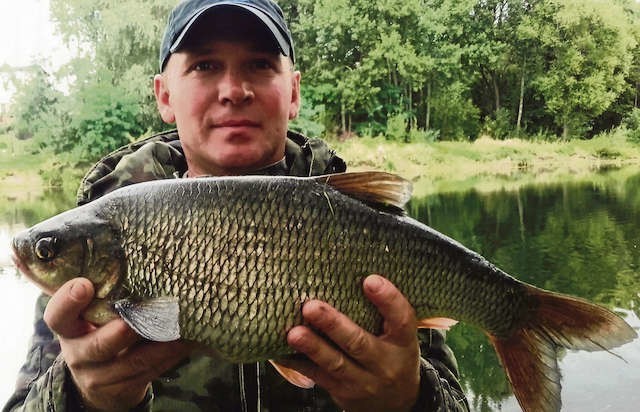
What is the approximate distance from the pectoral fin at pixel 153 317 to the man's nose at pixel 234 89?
2.32 feet

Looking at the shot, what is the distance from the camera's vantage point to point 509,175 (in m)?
16.5

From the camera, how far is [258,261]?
115cm

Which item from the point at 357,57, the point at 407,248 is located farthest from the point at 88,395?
the point at 357,57

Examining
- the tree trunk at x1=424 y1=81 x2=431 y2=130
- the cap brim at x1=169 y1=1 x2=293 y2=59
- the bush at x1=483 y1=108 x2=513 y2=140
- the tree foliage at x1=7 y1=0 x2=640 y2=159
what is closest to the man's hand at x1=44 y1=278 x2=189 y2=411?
the cap brim at x1=169 y1=1 x2=293 y2=59

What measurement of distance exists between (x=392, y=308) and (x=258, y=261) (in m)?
0.27

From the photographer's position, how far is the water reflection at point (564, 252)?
3.36 m

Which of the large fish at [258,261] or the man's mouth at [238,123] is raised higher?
the man's mouth at [238,123]

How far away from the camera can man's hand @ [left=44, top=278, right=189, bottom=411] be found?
111cm

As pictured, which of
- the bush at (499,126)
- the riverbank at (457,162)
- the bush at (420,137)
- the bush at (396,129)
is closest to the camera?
the riverbank at (457,162)

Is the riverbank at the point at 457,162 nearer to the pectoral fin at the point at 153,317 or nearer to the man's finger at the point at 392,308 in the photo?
the man's finger at the point at 392,308

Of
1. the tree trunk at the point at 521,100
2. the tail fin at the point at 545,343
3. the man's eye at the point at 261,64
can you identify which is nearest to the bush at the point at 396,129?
the tree trunk at the point at 521,100

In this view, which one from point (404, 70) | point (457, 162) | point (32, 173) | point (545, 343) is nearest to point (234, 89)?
point (545, 343)

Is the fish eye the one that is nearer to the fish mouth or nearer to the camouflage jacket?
the fish mouth

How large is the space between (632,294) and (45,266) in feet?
15.4
